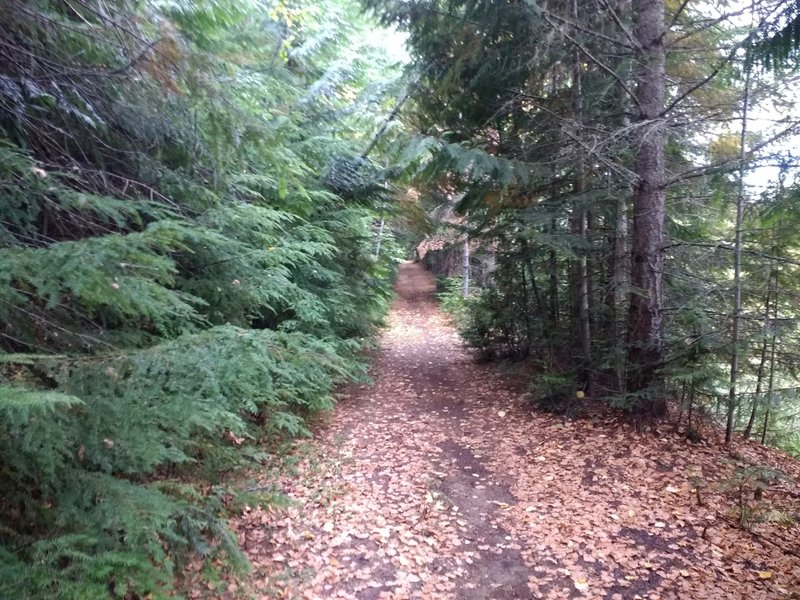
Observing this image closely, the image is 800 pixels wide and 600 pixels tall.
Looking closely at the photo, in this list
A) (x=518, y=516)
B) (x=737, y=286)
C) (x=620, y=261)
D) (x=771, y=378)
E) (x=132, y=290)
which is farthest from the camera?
(x=620, y=261)

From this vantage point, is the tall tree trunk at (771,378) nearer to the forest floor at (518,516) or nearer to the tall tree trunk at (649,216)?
the forest floor at (518,516)

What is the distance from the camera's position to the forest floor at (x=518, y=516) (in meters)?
4.38

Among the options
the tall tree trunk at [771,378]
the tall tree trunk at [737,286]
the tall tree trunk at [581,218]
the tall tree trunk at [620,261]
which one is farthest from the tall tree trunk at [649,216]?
the tall tree trunk at [771,378]

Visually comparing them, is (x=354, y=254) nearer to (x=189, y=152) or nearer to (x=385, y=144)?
(x=385, y=144)

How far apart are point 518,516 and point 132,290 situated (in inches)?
183

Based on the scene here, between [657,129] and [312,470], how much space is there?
6699mm

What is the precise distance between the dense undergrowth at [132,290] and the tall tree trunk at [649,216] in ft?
16.1

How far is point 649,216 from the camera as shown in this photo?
294 inches

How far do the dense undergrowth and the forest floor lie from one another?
0.83 meters

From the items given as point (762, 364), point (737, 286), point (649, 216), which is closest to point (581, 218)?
point (649, 216)

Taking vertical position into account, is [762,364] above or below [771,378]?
above

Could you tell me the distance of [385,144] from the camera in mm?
8844

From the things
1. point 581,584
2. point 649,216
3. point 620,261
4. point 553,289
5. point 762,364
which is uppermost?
point 649,216

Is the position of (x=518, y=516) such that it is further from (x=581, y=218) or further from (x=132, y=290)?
(x=581, y=218)
